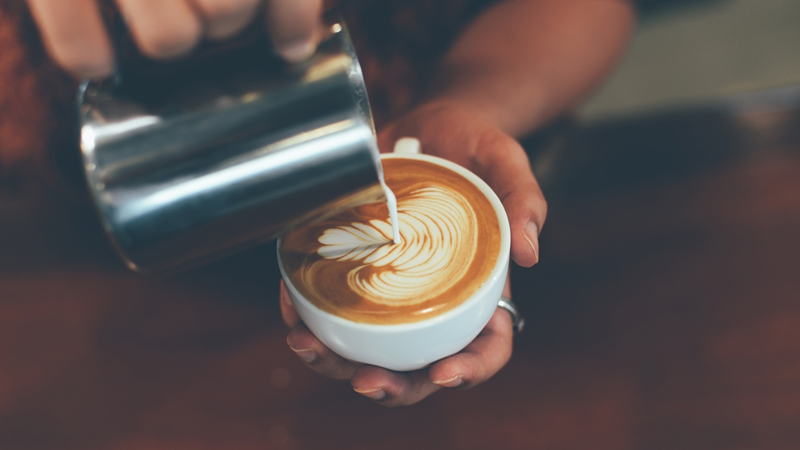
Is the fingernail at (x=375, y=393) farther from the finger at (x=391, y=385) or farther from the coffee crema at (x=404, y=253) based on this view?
Result: the coffee crema at (x=404, y=253)

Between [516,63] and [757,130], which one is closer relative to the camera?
[516,63]

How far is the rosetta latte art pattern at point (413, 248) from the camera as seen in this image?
0.74m

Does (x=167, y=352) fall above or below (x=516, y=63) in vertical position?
below

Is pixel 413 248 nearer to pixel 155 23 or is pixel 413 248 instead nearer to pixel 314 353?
pixel 314 353

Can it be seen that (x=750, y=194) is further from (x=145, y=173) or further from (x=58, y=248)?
(x=58, y=248)

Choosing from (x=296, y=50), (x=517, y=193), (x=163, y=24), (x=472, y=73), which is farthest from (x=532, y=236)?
(x=472, y=73)

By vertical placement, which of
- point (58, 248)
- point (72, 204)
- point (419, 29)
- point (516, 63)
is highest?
point (419, 29)

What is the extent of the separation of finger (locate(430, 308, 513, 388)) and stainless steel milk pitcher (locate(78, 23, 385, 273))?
0.35 m

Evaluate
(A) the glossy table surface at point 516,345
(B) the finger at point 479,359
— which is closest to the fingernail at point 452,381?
(B) the finger at point 479,359

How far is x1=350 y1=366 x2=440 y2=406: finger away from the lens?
A: 2.62ft

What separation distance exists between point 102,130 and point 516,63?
1043 millimetres

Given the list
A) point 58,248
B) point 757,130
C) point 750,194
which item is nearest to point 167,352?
point 58,248

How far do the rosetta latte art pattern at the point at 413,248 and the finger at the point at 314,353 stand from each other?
14 centimetres

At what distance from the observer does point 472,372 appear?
2.66 feet
